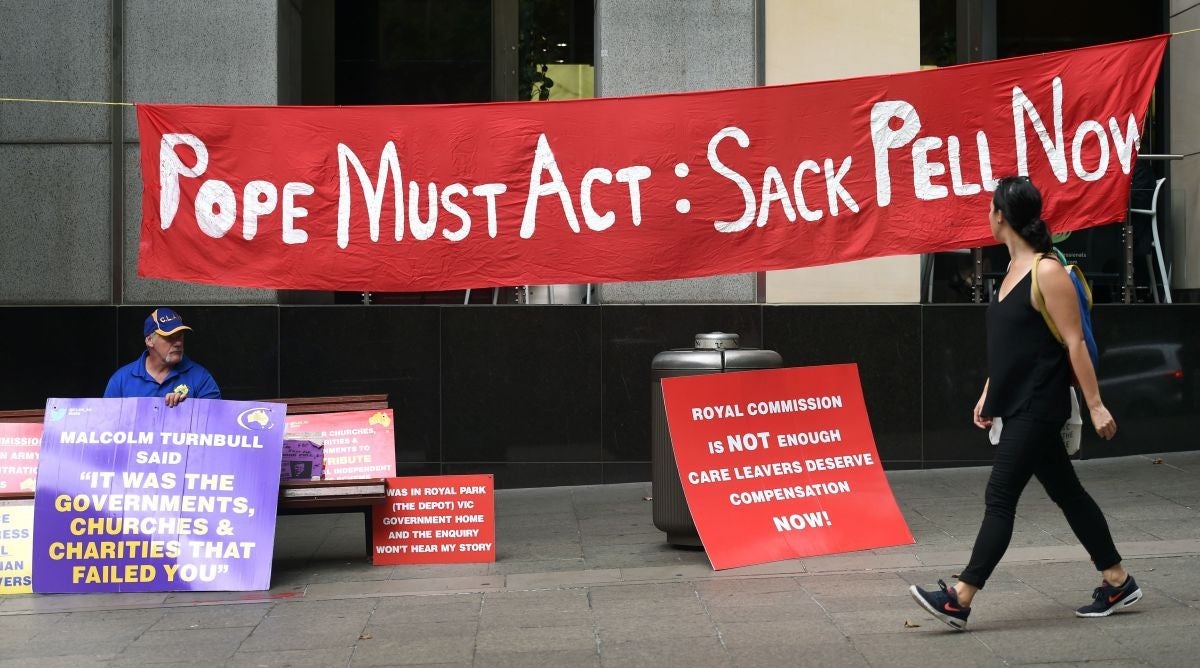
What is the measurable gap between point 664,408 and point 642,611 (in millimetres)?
1490

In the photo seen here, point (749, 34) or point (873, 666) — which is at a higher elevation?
point (749, 34)

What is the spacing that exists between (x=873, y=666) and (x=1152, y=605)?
1.67 m

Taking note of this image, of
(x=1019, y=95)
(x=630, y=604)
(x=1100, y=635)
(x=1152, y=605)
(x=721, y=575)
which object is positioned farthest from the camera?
(x=1019, y=95)

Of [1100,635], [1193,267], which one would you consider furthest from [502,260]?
[1193,267]

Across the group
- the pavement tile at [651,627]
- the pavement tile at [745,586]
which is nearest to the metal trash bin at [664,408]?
the pavement tile at [745,586]

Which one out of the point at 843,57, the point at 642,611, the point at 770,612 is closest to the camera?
the point at 770,612

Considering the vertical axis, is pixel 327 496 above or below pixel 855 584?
above

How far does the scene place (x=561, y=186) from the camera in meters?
7.53

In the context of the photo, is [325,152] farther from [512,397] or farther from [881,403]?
[881,403]

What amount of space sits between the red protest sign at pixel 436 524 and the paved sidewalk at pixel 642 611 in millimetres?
156

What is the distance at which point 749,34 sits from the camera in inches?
413

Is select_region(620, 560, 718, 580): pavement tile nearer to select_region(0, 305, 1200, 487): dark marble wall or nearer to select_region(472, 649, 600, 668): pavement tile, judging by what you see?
select_region(472, 649, 600, 668): pavement tile

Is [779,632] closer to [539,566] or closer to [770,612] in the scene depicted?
[770,612]

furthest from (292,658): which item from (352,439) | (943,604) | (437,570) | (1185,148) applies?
(1185,148)
